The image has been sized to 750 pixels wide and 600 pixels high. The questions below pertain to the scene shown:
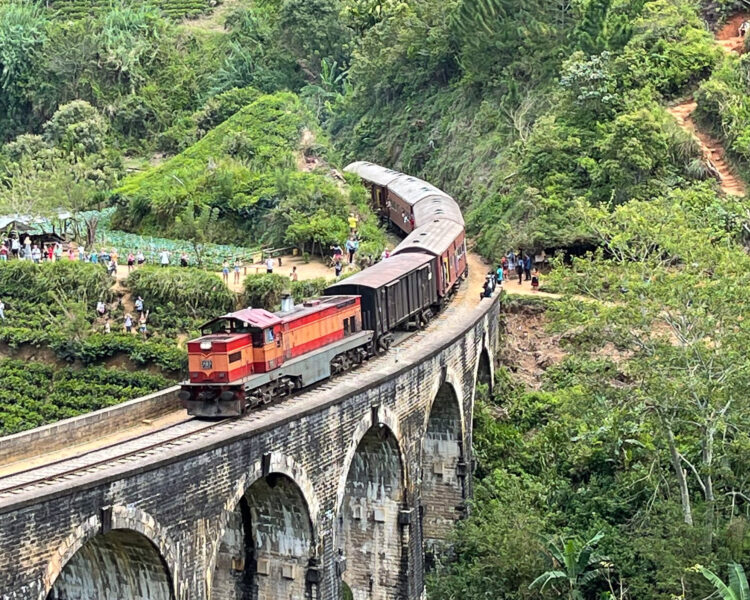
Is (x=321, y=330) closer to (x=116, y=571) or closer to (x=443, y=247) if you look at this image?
(x=116, y=571)

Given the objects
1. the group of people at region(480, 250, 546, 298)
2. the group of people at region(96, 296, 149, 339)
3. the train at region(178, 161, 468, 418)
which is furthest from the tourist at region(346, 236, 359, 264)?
the group of people at region(96, 296, 149, 339)

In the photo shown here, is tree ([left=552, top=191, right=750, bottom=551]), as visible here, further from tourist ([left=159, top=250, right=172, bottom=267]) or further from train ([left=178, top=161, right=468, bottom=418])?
tourist ([left=159, top=250, right=172, bottom=267])

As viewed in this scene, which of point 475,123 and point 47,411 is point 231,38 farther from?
point 47,411

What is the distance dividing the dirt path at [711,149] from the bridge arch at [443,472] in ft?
60.2

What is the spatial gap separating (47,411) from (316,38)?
158 ft

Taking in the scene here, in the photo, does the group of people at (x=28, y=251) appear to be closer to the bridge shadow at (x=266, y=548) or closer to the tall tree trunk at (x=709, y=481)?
the bridge shadow at (x=266, y=548)

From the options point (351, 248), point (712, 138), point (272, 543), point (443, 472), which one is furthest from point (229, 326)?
point (712, 138)

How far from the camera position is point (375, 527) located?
31.3m

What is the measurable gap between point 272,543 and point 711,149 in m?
31.8

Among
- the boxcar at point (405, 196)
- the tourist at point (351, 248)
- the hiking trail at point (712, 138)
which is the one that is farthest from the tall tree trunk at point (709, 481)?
the boxcar at point (405, 196)

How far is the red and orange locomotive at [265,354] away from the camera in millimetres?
25594

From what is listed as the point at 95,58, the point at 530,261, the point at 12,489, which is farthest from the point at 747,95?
the point at 95,58

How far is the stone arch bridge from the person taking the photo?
1894cm

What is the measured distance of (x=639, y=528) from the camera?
30.9 m
